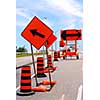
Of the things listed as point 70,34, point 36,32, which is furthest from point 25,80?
point 70,34

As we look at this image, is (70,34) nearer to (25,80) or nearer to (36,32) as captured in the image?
(25,80)

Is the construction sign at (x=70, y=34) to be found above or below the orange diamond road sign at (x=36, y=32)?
above

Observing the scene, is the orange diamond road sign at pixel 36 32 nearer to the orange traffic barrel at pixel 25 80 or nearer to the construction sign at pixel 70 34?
the orange traffic barrel at pixel 25 80

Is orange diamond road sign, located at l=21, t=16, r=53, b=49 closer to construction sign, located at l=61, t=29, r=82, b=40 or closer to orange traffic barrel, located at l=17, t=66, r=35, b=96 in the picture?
orange traffic barrel, located at l=17, t=66, r=35, b=96

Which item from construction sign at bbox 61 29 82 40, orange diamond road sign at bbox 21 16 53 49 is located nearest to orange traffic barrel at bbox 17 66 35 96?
orange diamond road sign at bbox 21 16 53 49

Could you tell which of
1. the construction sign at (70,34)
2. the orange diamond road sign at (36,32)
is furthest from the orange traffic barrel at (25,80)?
the construction sign at (70,34)

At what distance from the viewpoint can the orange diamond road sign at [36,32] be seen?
→ 7419mm

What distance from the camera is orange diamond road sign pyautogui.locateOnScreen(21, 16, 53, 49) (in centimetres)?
742
